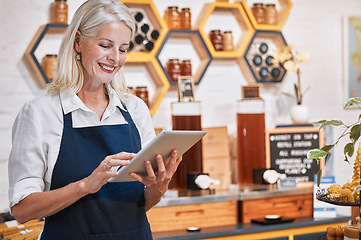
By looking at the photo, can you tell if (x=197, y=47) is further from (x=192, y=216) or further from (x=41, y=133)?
(x=41, y=133)

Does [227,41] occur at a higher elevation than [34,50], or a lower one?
higher

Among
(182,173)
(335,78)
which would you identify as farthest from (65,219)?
(335,78)

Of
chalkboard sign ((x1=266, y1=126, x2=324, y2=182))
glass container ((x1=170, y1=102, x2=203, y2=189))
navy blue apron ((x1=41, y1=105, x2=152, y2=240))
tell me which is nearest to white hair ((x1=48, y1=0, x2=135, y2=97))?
navy blue apron ((x1=41, y1=105, x2=152, y2=240))

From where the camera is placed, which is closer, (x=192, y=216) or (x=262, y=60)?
(x=192, y=216)

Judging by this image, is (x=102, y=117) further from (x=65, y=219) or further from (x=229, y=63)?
(x=229, y=63)

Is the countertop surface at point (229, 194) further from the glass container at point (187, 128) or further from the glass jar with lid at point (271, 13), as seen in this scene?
the glass jar with lid at point (271, 13)

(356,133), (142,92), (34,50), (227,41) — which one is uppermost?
(227,41)

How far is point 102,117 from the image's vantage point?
7.23ft

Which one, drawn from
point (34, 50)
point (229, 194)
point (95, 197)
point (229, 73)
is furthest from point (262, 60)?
point (95, 197)

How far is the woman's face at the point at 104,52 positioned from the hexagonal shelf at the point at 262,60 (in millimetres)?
2334

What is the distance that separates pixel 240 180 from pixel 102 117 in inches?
81.9

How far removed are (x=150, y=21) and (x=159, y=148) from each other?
2.33 m

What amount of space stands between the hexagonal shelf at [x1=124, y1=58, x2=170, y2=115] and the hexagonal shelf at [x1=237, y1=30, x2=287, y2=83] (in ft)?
2.33

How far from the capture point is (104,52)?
208 centimetres
